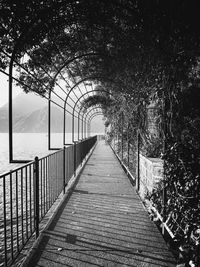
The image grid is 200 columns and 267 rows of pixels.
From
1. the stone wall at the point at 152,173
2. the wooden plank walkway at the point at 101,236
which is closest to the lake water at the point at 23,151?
the wooden plank walkway at the point at 101,236

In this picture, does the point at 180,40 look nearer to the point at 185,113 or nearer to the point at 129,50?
the point at 129,50

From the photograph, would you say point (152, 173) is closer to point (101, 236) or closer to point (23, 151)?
point (101, 236)

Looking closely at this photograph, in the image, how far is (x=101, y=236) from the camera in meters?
3.04

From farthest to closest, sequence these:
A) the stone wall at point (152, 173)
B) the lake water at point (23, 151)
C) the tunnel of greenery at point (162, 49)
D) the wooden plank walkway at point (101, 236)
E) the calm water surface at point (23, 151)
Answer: the lake water at point (23, 151) → the calm water surface at point (23, 151) → the stone wall at point (152, 173) → the wooden plank walkway at point (101, 236) → the tunnel of greenery at point (162, 49)

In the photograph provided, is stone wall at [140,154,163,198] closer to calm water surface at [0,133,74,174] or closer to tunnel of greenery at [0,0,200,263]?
tunnel of greenery at [0,0,200,263]

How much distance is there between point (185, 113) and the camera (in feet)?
11.9

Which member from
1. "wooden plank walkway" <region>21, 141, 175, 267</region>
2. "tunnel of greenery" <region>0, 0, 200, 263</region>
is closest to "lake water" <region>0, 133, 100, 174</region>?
"wooden plank walkway" <region>21, 141, 175, 267</region>

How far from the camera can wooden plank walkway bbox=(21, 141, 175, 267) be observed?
2504 mm

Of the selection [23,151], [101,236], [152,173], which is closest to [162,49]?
[152,173]

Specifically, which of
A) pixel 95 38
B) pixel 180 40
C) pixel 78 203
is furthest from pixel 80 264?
pixel 95 38

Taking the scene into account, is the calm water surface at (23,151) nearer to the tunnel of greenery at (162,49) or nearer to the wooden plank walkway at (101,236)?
the wooden plank walkway at (101,236)

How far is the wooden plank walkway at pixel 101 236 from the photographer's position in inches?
98.6

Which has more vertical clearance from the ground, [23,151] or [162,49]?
[162,49]

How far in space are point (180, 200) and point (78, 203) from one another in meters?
2.48
